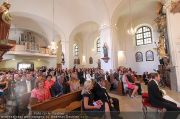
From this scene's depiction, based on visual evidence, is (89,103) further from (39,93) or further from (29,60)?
(29,60)

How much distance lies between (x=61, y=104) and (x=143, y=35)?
14047 millimetres

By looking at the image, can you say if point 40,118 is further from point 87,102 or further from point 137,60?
point 137,60

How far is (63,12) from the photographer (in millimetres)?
12508

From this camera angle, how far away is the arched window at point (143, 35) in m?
15.2

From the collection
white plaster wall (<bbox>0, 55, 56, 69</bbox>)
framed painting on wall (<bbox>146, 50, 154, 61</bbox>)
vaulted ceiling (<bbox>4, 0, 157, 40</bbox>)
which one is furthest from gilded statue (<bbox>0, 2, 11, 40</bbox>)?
white plaster wall (<bbox>0, 55, 56, 69</bbox>)

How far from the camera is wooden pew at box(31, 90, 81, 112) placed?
2.61 meters

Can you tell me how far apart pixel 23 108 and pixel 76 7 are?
10.5 metres

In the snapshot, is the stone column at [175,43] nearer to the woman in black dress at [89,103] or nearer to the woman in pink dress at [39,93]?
the woman in black dress at [89,103]

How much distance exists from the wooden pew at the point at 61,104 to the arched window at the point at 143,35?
13077 mm

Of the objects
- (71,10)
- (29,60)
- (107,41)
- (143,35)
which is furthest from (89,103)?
(29,60)

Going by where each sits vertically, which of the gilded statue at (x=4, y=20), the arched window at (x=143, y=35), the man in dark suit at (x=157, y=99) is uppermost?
the arched window at (x=143, y=35)

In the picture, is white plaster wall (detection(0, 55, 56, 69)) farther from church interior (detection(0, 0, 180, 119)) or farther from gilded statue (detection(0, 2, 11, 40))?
gilded statue (detection(0, 2, 11, 40))

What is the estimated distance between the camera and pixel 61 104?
3318mm

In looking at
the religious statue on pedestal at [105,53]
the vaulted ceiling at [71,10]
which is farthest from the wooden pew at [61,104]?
the vaulted ceiling at [71,10]
